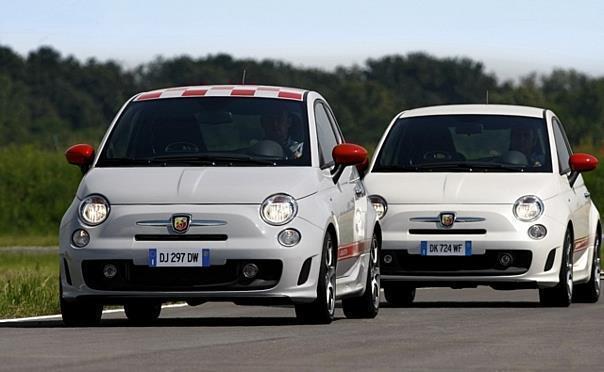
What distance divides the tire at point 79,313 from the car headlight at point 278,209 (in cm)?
142

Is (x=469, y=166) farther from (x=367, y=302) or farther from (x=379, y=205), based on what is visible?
(x=367, y=302)

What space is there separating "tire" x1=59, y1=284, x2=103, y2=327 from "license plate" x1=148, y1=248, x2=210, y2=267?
0.69 meters

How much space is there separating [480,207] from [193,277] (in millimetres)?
4401

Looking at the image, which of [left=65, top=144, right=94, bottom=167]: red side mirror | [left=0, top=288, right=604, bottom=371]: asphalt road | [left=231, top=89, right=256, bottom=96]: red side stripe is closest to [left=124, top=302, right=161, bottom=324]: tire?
[left=0, top=288, right=604, bottom=371]: asphalt road

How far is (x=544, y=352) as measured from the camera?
12.2 meters

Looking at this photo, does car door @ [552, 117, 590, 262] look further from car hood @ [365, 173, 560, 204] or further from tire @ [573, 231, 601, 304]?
car hood @ [365, 173, 560, 204]

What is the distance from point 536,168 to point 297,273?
16.0 ft

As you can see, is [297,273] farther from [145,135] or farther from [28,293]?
[28,293]

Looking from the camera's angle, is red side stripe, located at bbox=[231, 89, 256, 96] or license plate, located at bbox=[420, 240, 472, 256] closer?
red side stripe, located at bbox=[231, 89, 256, 96]

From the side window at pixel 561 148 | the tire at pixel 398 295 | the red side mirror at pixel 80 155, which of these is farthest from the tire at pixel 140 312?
the side window at pixel 561 148

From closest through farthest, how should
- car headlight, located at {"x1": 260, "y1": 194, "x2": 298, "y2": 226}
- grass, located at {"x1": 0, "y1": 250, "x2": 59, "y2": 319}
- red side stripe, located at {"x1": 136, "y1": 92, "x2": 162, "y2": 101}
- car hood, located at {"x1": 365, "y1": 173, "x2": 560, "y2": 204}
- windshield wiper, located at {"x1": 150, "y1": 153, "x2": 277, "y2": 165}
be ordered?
1. car headlight, located at {"x1": 260, "y1": 194, "x2": 298, "y2": 226}
2. windshield wiper, located at {"x1": 150, "y1": 153, "x2": 277, "y2": 165}
3. red side stripe, located at {"x1": 136, "y1": 92, "x2": 162, "y2": 101}
4. grass, located at {"x1": 0, "y1": 250, "x2": 59, "y2": 319}
5. car hood, located at {"x1": 365, "y1": 173, "x2": 560, "y2": 204}

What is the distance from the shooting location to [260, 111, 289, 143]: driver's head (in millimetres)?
15219

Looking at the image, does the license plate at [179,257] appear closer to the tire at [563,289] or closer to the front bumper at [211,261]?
the front bumper at [211,261]

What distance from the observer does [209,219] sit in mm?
14266
